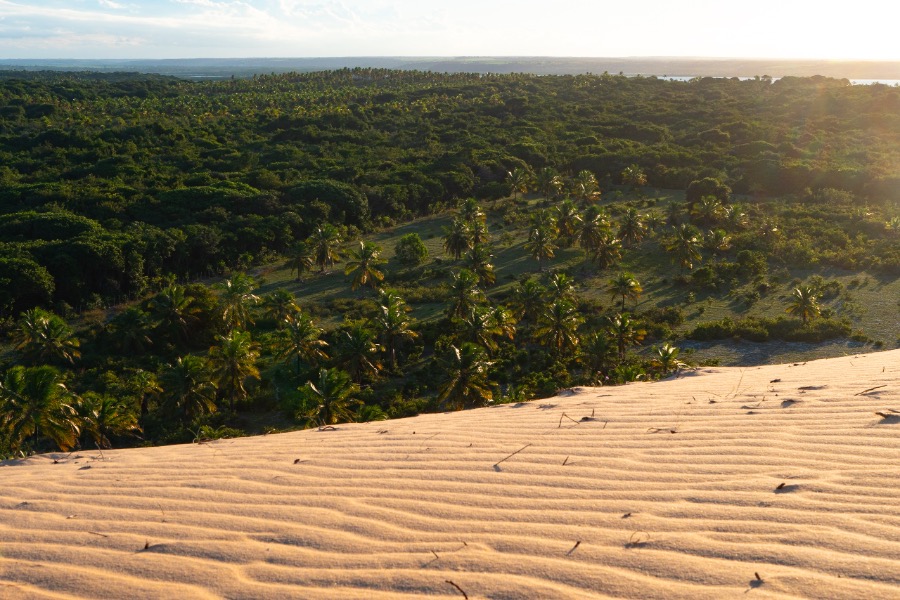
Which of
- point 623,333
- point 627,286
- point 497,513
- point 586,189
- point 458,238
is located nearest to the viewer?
point 497,513

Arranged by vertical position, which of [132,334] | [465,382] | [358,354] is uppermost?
[465,382]

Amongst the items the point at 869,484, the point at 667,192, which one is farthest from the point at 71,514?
the point at 667,192

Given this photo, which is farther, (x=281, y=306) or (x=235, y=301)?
(x=281, y=306)

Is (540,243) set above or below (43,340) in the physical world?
above

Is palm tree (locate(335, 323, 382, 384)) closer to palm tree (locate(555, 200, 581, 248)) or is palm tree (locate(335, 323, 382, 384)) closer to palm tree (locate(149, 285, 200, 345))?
palm tree (locate(149, 285, 200, 345))

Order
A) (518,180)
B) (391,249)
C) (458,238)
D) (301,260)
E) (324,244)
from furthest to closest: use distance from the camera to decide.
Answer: (518,180) → (391,249) → (458,238) → (324,244) → (301,260)

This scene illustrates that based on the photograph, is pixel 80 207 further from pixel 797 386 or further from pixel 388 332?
pixel 797 386

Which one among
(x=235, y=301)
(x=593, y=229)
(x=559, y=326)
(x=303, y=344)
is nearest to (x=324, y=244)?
(x=235, y=301)

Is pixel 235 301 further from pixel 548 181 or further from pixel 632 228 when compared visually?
pixel 548 181
